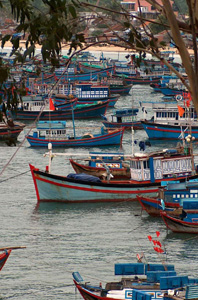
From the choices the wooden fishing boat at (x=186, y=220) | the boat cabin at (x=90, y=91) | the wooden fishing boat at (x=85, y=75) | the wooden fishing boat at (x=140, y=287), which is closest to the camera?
the wooden fishing boat at (x=140, y=287)

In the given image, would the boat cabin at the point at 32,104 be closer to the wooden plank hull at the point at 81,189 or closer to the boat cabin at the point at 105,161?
the boat cabin at the point at 105,161

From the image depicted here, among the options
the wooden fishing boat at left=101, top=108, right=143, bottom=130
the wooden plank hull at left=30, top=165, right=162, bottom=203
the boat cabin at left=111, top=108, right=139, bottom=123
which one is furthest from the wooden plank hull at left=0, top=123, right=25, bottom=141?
the wooden plank hull at left=30, top=165, right=162, bottom=203

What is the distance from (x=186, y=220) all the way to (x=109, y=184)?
7479 mm

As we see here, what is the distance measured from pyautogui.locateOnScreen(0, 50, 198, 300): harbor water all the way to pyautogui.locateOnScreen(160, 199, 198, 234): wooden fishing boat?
1.04 feet

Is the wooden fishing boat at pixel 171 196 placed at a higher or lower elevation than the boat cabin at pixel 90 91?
lower

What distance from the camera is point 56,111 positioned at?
67375 millimetres

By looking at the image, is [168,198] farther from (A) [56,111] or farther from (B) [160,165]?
(A) [56,111]

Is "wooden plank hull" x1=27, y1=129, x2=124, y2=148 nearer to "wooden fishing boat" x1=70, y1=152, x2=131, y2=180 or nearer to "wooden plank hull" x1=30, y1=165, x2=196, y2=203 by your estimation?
"wooden fishing boat" x1=70, y1=152, x2=131, y2=180

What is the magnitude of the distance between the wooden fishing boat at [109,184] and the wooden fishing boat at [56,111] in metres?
31.2

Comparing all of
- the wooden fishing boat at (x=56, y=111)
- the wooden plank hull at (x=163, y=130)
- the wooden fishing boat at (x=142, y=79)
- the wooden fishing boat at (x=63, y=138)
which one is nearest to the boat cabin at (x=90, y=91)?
the wooden fishing boat at (x=56, y=111)

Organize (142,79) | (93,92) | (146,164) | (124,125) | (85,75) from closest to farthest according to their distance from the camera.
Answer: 1. (146,164)
2. (124,125)
3. (93,92)
4. (85,75)
5. (142,79)

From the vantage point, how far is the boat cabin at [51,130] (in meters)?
52.5

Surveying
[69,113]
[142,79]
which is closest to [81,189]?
[69,113]

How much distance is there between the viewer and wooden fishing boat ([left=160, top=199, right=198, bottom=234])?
2706 centimetres
